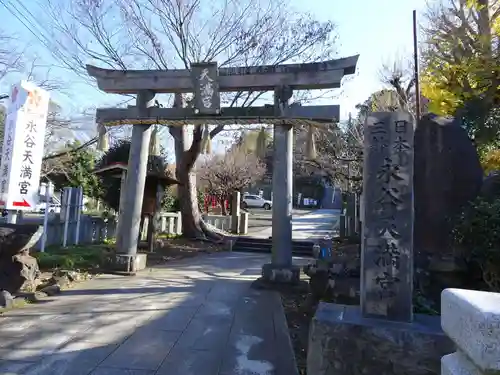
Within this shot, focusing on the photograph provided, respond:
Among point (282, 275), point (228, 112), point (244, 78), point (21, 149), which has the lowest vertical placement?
point (282, 275)

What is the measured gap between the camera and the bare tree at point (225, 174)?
29188 millimetres

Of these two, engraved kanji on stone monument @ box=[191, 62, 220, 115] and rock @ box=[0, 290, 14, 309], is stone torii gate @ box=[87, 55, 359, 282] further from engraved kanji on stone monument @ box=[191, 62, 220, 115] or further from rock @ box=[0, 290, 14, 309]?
rock @ box=[0, 290, 14, 309]

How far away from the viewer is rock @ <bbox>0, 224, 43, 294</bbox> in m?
6.70

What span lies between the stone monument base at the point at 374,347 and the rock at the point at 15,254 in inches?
218

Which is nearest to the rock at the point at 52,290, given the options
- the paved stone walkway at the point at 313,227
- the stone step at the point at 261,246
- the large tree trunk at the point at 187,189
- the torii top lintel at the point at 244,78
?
the torii top lintel at the point at 244,78

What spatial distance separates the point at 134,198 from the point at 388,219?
705 cm

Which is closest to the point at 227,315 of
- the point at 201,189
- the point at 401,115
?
the point at 401,115

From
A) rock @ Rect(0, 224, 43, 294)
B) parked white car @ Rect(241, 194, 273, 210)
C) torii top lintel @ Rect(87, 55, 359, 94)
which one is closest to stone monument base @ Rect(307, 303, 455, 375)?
rock @ Rect(0, 224, 43, 294)

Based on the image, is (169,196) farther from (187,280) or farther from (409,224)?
(409,224)

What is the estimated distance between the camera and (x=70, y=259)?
9.87 meters

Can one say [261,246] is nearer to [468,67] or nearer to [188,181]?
[188,181]

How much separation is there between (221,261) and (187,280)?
3.92 meters

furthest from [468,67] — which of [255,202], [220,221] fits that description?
[255,202]

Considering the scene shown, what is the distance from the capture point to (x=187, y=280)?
925cm
